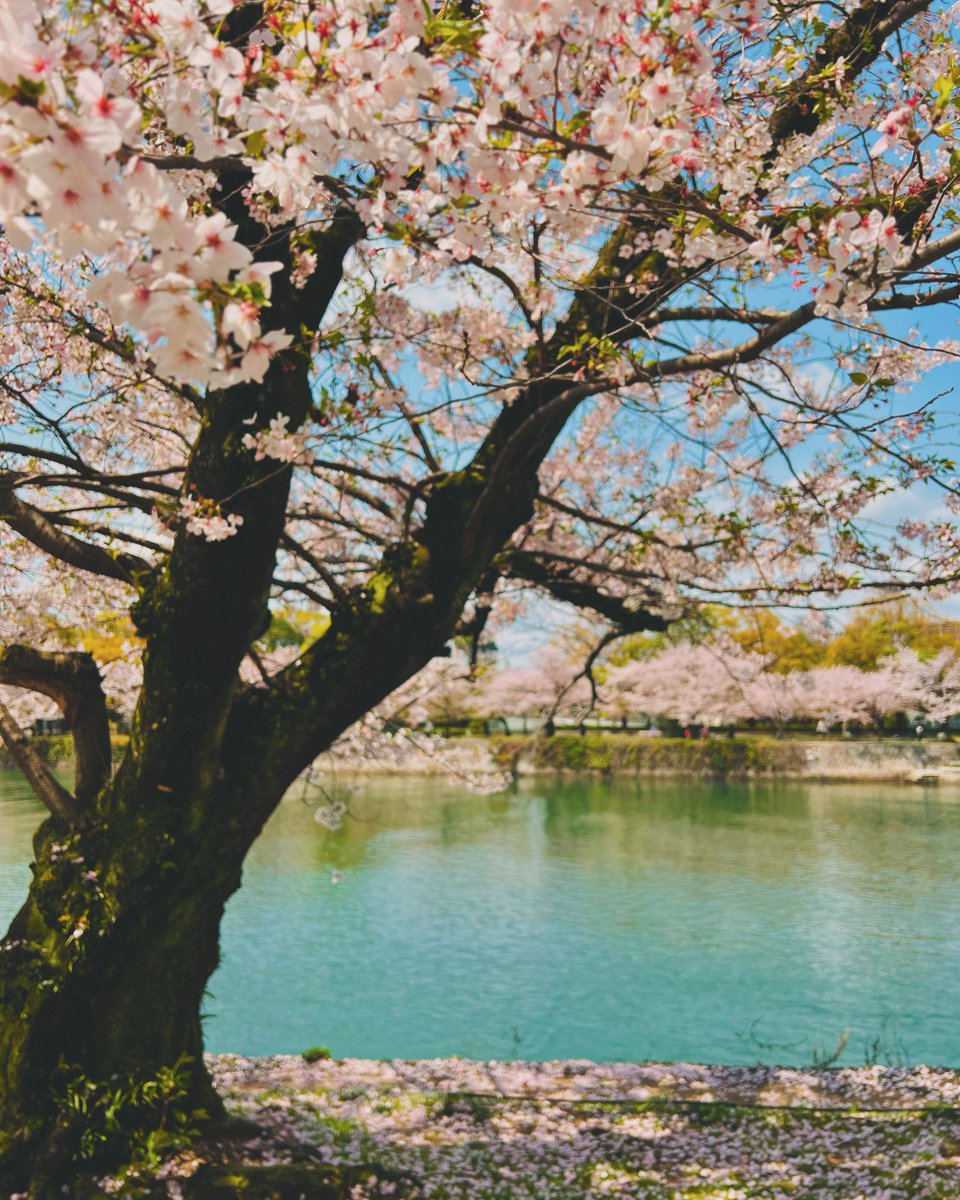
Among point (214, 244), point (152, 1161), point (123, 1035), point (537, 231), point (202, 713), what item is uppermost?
point (537, 231)

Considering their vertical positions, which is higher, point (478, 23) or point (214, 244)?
point (478, 23)

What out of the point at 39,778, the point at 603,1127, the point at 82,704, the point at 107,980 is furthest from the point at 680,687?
the point at 107,980

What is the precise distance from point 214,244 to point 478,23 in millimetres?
913

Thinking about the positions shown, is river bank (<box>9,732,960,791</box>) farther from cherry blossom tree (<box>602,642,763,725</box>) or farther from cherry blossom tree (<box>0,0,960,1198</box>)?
cherry blossom tree (<box>0,0,960,1198</box>)

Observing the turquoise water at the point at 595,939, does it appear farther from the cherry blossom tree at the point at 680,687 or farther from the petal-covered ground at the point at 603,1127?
the cherry blossom tree at the point at 680,687

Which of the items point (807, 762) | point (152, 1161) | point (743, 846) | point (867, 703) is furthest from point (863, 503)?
point (867, 703)

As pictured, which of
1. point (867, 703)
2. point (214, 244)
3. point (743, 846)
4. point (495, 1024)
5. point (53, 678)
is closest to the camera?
point (214, 244)

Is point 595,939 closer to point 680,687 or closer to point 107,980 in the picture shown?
point 107,980

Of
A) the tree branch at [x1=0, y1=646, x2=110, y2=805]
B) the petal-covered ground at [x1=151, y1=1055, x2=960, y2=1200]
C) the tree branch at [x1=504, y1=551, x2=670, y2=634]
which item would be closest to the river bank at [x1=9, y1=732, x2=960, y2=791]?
the petal-covered ground at [x1=151, y1=1055, x2=960, y2=1200]

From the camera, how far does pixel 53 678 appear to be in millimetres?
3965

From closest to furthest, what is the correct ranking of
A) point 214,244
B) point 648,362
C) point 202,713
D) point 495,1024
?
point 214,244 → point 648,362 → point 202,713 → point 495,1024

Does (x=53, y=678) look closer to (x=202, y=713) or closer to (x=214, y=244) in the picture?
(x=202, y=713)

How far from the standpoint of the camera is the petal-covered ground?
392cm

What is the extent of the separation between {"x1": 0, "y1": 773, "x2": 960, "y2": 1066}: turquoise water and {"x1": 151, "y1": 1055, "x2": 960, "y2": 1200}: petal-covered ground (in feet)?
2.99
